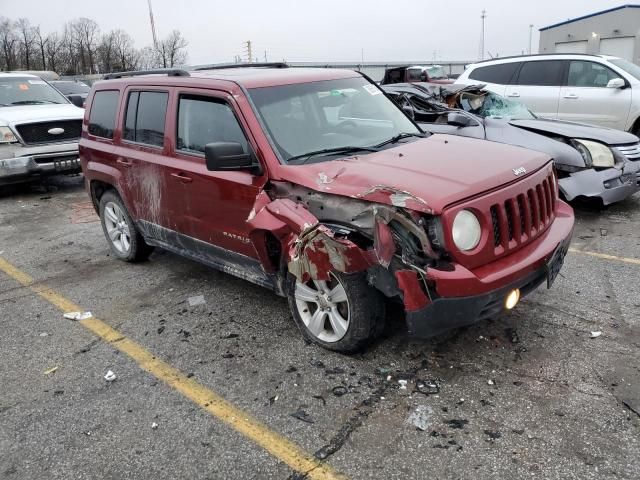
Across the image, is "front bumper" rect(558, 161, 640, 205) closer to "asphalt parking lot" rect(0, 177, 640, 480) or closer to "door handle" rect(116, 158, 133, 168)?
"asphalt parking lot" rect(0, 177, 640, 480)

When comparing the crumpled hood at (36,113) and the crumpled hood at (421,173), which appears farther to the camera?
the crumpled hood at (36,113)

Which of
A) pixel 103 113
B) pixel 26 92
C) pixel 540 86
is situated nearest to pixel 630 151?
pixel 540 86

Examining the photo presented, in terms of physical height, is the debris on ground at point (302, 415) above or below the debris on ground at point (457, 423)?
below

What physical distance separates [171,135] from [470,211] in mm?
2587

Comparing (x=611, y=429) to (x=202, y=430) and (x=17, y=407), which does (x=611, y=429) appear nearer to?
(x=202, y=430)

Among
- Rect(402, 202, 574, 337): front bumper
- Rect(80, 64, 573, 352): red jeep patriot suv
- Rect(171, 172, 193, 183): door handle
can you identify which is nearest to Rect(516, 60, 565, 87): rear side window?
Rect(80, 64, 573, 352): red jeep patriot suv

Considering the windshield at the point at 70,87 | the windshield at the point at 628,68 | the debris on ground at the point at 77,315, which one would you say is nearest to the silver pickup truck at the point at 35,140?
the debris on ground at the point at 77,315

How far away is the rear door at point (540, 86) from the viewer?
382 inches

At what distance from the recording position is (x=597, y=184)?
6.29 meters

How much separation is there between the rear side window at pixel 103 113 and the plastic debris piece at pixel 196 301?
1813mm

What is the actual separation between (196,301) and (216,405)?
161cm

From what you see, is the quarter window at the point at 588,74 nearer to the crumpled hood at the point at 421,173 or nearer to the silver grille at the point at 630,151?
the silver grille at the point at 630,151

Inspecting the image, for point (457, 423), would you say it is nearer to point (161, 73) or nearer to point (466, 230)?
point (466, 230)

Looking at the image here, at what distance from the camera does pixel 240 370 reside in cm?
363
